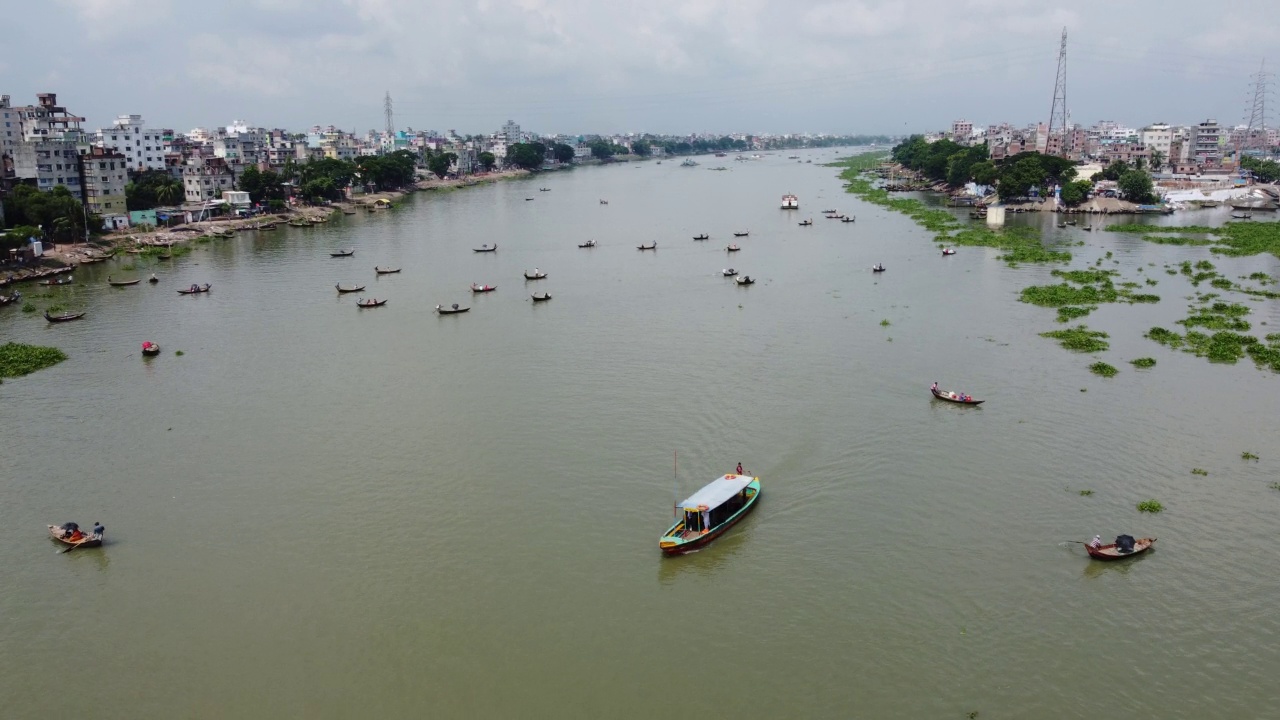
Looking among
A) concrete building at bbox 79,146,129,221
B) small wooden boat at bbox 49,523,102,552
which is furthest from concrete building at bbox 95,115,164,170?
small wooden boat at bbox 49,523,102,552

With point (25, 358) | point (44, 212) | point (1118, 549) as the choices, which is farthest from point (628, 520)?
point (44, 212)

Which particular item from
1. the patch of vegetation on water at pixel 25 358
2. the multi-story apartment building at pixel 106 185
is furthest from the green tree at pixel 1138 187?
the multi-story apartment building at pixel 106 185

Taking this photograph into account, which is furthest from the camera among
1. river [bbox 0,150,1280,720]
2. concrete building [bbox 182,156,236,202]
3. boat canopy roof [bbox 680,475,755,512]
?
concrete building [bbox 182,156,236,202]

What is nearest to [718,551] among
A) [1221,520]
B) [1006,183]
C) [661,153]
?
[1221,520]

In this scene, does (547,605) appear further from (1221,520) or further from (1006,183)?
(1006,183)

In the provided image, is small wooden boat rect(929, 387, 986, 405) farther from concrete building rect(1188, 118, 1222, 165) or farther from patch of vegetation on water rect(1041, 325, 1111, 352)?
concrete building rect(1188, 118, 1222, 165)

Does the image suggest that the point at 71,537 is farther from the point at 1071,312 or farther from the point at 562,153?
the point at 562,153
